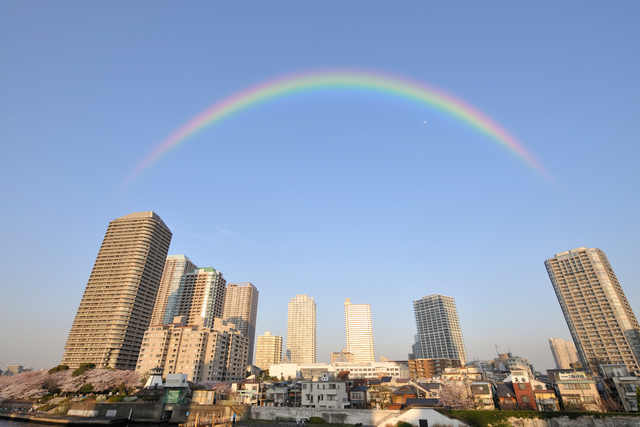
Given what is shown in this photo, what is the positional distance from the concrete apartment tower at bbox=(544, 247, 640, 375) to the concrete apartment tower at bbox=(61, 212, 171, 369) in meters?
176

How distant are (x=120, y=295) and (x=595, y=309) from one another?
195283mm

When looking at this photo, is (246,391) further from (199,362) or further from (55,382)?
(55,382)

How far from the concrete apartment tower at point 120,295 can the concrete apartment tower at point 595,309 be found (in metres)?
176

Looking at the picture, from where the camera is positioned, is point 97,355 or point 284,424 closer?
point 284,424

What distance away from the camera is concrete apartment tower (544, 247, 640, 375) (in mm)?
122500

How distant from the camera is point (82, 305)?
5714 inches

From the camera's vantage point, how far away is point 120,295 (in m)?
144

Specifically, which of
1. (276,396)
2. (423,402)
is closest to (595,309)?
(423,402)

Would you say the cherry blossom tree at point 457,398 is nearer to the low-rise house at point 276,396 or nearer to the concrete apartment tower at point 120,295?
the low-rise house at point 276,396

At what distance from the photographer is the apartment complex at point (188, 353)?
108875 mm

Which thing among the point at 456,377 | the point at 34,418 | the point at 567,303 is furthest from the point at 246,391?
the point at 567,303

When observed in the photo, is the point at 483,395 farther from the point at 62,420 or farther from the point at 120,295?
the point at 120,295

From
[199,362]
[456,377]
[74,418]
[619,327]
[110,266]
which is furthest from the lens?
[110,266]

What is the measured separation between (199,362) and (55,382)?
123ft
